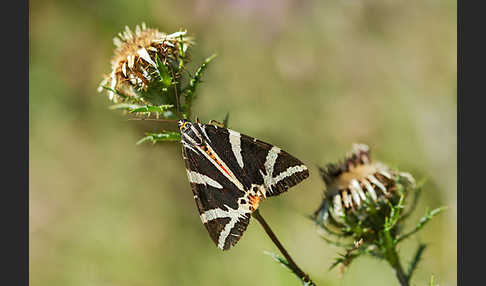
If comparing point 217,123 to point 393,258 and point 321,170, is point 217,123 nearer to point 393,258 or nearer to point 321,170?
point 321,170

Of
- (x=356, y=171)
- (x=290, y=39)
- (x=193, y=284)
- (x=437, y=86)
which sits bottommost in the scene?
(x=193, y=284)

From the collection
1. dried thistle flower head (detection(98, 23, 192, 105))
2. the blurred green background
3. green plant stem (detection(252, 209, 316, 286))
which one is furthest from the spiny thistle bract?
the blurred green background

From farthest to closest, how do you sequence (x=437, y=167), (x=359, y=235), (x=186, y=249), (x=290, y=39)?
(x=290, y=39), (x=186, y=249), (x=437, y=167), (x=359, y=235)

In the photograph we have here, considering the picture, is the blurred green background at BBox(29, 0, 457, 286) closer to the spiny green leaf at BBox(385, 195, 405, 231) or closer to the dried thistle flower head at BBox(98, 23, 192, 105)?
the spiny green leaf at BBox(385, 195, 405, 231)

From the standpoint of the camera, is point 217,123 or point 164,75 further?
point 217,123

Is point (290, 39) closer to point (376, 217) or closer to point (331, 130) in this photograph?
point (331, 130)

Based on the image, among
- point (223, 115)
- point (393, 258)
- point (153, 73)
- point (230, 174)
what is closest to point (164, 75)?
point (153, 73)

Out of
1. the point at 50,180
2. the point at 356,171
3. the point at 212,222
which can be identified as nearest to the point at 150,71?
the point at 212,222
